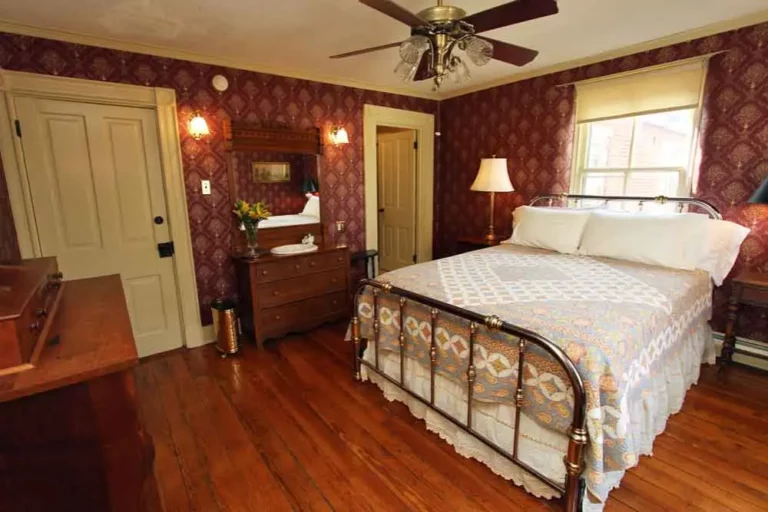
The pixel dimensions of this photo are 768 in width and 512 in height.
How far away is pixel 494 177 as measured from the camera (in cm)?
386

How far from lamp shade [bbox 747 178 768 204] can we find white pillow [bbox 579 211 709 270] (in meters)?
0.26

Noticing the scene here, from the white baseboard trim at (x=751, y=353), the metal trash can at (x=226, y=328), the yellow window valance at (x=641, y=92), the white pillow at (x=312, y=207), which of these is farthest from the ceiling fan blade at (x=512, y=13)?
the white baseboard trim at (x=751, y=353)

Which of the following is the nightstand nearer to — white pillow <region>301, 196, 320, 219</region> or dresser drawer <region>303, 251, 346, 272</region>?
dresser drawer <region>303, 251, 346, 272</region>

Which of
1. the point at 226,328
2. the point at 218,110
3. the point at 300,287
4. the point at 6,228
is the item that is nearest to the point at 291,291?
the point at 300,287

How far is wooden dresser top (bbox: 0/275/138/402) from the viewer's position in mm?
940

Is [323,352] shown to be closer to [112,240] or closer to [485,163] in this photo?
[112,240]

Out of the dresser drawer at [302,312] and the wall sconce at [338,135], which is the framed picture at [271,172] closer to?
the wall sconce at [338,135]

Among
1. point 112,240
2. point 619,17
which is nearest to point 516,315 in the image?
point 619,17

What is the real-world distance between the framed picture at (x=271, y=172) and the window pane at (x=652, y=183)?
3.06 metres

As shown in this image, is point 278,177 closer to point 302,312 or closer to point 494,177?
point 302,312

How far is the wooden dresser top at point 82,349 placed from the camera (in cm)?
94

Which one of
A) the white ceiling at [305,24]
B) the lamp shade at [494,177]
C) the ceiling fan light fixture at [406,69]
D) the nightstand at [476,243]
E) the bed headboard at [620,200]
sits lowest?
the nightstand at [476,243]

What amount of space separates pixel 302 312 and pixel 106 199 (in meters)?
1.74

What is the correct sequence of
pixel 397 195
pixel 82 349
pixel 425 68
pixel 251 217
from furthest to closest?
1. pixel 397 195
2. pixel 251 217
3. pixel 425 68
4. pixel 82 349
